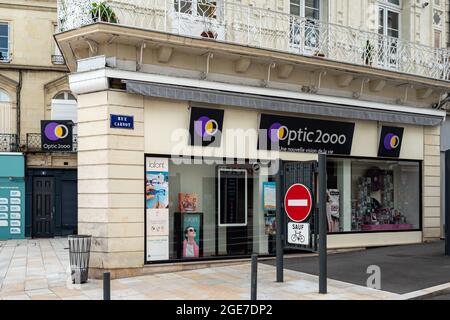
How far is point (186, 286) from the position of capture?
9422 mm

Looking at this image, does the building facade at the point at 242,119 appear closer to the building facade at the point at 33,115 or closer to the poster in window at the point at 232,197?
the poster in window at the point at 232,197

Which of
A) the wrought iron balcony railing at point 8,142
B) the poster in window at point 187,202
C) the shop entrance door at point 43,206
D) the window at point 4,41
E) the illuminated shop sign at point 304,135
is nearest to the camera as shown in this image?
the poster in window at point 187,202

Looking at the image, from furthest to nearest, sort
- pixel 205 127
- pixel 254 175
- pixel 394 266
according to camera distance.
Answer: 1. pixel 254 175
2. pixel 205 127
3. pixel 394 266

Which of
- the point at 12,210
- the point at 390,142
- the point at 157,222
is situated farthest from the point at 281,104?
the point at 12,210

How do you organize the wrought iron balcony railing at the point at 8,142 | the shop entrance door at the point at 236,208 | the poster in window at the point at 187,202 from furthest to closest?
the wrought iron balcony railing at the point at 8,142
the shop entrance door at the point at 236,208
the poster in window at the point at 187,202

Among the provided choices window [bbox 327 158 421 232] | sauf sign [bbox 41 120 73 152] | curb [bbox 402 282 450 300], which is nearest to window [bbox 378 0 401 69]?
window [bbox 327 158 421 232]

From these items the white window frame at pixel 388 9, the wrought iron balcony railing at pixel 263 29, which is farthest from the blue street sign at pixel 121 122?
the white window frame at pixel 388 9

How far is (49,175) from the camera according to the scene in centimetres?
2295

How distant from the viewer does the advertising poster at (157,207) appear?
10.8 m

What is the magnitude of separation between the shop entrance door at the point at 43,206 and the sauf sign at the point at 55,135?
61.8 inches

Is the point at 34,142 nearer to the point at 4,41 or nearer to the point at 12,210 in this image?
the point at 12,210

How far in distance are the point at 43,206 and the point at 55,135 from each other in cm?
319

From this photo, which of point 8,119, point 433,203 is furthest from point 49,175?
point 433,203

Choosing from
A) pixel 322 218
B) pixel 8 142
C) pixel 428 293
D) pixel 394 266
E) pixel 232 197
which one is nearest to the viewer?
pixel 428 293
